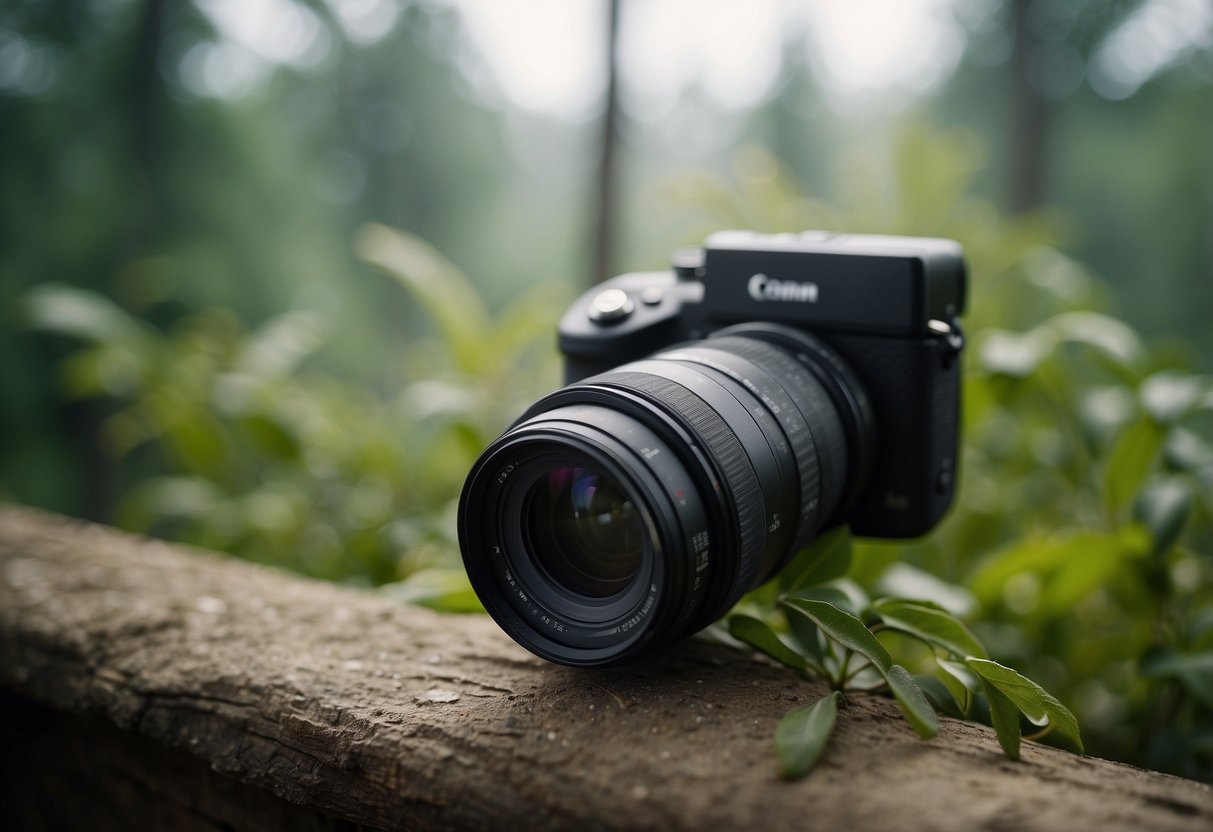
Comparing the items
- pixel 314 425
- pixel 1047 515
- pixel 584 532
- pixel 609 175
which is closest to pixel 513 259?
pixel 609 175

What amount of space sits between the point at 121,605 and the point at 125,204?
1.39 meters

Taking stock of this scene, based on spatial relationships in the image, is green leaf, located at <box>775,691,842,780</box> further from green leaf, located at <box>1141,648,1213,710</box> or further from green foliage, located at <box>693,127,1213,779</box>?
green leaf, located at <box>1141,648,1213,710</box>

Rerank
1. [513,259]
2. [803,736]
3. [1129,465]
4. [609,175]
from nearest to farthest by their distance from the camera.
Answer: [803,736], [1129,465], [609,175], [513,259]

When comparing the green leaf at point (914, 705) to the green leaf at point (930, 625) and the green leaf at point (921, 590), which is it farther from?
the green leaf at point (921, 590)

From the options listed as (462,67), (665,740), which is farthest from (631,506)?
(462,67)

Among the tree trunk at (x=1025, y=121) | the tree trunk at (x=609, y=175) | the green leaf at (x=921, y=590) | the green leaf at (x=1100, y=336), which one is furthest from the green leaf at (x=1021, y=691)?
the tree trunk at (x=1025, y=121)

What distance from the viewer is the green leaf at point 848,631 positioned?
0.54m

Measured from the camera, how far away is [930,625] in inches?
24.1

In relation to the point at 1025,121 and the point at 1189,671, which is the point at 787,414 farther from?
the point at 1025,121

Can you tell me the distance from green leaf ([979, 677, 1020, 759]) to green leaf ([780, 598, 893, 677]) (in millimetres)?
57

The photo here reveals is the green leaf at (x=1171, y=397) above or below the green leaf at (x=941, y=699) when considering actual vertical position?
above

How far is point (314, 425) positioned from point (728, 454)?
821 mm

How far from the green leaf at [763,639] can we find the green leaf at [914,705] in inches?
3.4

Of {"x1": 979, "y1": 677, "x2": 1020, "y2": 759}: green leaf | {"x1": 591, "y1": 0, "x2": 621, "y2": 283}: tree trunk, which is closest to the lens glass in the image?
{"x1": 979, "y1": 677, "x2": 1020, "y2": 759}: green leaf
